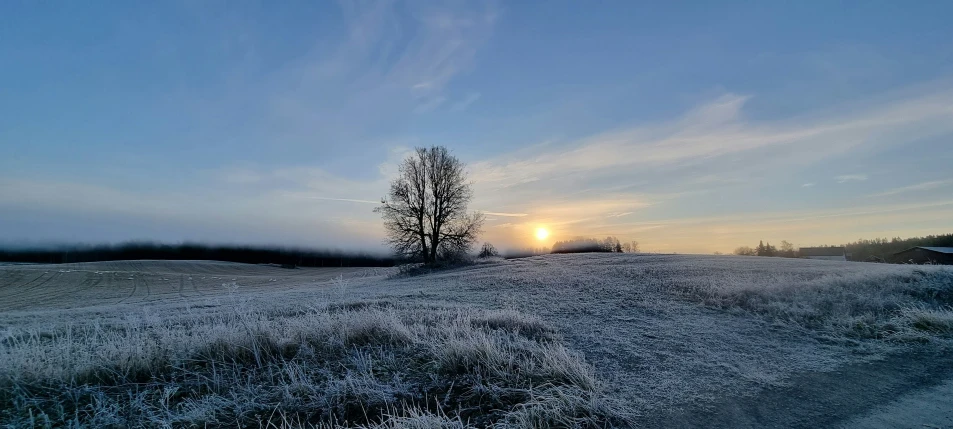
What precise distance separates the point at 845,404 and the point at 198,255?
73.2 metres

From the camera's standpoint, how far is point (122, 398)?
4.59m

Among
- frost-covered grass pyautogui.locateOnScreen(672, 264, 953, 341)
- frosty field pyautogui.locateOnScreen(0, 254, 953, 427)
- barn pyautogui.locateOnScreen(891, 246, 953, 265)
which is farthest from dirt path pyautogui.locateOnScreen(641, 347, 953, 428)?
barn pyautogui.locateOnScreen(891, 246, 953, 265)

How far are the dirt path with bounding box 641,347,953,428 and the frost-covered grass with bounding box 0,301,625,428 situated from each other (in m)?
1.09

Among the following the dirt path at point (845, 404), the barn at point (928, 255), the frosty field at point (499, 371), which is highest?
the barn at point (928, 255)

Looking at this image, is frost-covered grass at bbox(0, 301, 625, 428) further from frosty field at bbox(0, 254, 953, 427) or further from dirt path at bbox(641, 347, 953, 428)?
dirt path at bbox(641, 347, 953, 428)

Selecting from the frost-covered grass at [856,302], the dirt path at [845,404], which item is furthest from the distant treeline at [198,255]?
the dirt path at [845,404]

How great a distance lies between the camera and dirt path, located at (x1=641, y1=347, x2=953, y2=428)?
423 cm

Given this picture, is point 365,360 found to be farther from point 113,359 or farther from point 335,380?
point 113,359

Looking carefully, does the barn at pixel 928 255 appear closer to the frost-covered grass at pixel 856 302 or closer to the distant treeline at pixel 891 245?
the distant treeline at pixel 891 245

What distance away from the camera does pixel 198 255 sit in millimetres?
62250

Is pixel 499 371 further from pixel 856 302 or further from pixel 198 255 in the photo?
pixel 198 255

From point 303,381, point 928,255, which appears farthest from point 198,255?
point 928,255

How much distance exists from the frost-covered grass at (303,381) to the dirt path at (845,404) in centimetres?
109

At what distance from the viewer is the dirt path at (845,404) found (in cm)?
423
